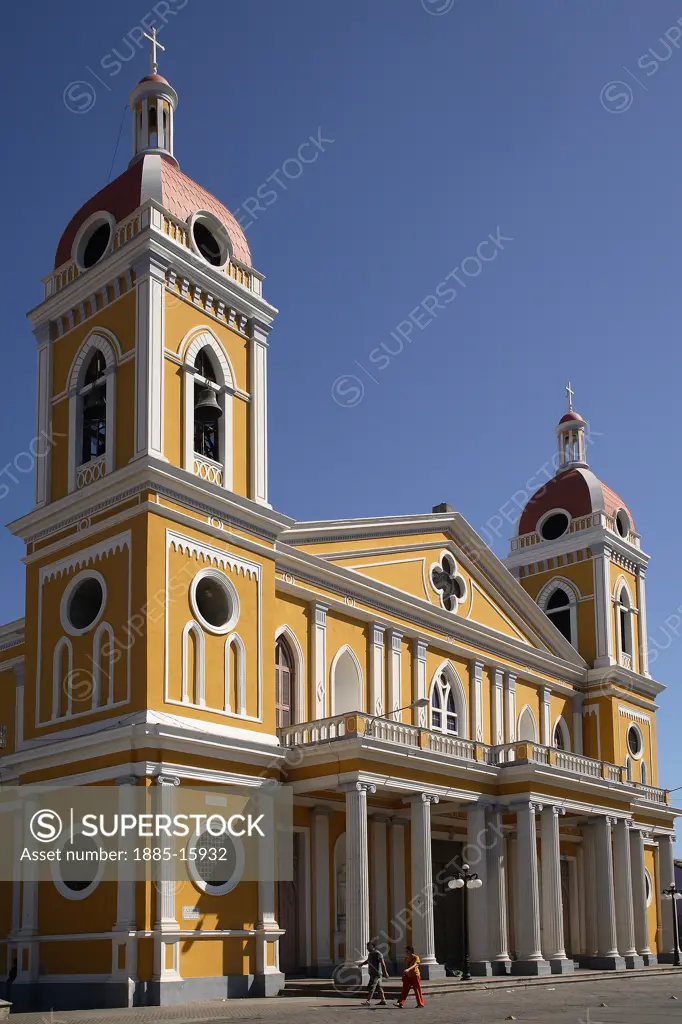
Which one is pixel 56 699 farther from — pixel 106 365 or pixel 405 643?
pixel 405 643

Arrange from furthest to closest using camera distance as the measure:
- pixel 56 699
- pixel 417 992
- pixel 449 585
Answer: pixel 449 585 → pixel 56 699 → pixel 417 992

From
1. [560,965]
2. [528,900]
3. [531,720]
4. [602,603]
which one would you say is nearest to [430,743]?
[528,900]

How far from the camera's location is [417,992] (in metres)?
22.4

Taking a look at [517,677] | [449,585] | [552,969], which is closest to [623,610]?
[517,677]

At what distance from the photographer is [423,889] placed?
27.4 metres

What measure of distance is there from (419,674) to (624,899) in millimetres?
8889

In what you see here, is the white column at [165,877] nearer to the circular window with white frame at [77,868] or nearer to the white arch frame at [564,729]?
the circular window with white frame at [77,868]

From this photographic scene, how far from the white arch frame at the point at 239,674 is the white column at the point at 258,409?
3341 mm

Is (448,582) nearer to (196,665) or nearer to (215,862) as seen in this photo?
(196,665)

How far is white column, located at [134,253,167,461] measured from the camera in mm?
25969

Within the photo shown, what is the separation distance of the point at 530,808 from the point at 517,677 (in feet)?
25.5

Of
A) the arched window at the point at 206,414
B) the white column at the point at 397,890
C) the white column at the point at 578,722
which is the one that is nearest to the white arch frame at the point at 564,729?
the white column at the point at 578,722

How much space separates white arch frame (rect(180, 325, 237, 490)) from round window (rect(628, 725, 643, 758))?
21.4 m

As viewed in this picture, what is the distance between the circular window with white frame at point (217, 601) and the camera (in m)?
26.7
